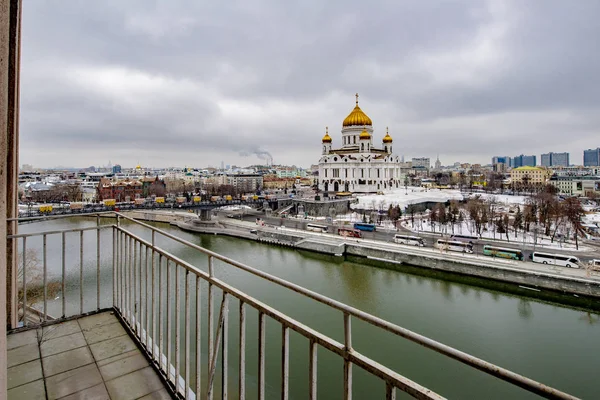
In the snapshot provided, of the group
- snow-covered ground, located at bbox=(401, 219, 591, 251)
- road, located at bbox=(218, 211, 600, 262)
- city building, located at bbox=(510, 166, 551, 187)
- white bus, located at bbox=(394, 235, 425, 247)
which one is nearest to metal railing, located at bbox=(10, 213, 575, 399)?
white bus, located at bbox=(394, 235, 425, 247)

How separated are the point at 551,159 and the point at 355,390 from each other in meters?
128

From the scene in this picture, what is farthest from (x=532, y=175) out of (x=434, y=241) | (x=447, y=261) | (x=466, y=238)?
(x=447, y=261)

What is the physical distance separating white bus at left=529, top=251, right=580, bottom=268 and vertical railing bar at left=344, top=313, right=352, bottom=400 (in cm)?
1358

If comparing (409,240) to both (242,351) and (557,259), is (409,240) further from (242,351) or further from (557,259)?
(242,351)

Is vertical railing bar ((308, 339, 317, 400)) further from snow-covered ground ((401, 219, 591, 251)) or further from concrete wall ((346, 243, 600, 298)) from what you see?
snow-covered ground ((401, 219, 591, 251))

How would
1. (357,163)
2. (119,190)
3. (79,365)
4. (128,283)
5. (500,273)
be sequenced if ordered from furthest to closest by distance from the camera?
(119,190) → (357,163) → (500,273) → (128,283) → (79,365)

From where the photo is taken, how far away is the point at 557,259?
11.7m

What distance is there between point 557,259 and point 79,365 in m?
13.9

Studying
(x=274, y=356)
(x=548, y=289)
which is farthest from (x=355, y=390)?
(x=548, y=289)

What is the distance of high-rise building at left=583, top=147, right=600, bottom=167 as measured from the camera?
90062mm

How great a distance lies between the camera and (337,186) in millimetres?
31016

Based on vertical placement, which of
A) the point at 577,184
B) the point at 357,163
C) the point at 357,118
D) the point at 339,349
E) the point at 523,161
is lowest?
the point at 339,349

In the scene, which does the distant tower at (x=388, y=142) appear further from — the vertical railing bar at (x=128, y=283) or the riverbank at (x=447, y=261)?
the vertical railing bar at (x=128, y=283)

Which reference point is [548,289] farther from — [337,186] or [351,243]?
[337,186]
